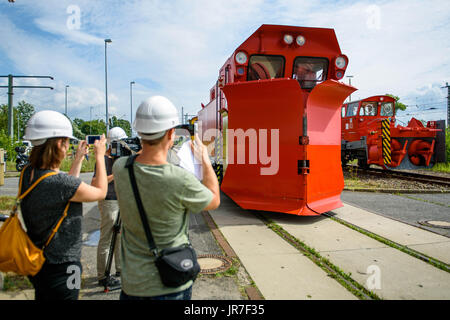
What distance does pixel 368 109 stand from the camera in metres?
16.2

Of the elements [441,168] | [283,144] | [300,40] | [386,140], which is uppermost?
[300,40]

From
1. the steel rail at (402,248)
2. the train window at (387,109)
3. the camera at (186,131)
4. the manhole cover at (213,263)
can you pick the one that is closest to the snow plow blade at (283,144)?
the steel rail at (402,248)

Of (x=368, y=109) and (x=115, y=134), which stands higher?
(x=368, y=109)

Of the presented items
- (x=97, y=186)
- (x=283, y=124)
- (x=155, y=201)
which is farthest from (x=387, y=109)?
(x=155, y=201)

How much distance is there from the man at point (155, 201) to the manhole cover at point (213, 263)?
7.04 feet

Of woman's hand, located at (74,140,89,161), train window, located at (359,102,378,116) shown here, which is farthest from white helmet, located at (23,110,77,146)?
train window, located at (359,102,378,116)

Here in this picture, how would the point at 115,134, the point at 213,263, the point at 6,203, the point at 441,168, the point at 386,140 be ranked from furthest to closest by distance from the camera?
the point at 441,168, the point at 386,140, the point at 6,203, the point at 213,263, the point at 115,134

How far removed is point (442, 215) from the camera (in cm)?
680

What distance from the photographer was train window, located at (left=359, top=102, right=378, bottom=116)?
16125 mm

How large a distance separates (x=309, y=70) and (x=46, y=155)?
21.0 feet

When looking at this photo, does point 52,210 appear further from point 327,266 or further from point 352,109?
point 352,109

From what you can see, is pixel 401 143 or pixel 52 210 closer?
pixel 52 210

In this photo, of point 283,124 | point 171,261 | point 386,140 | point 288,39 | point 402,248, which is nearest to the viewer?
point 171,261
